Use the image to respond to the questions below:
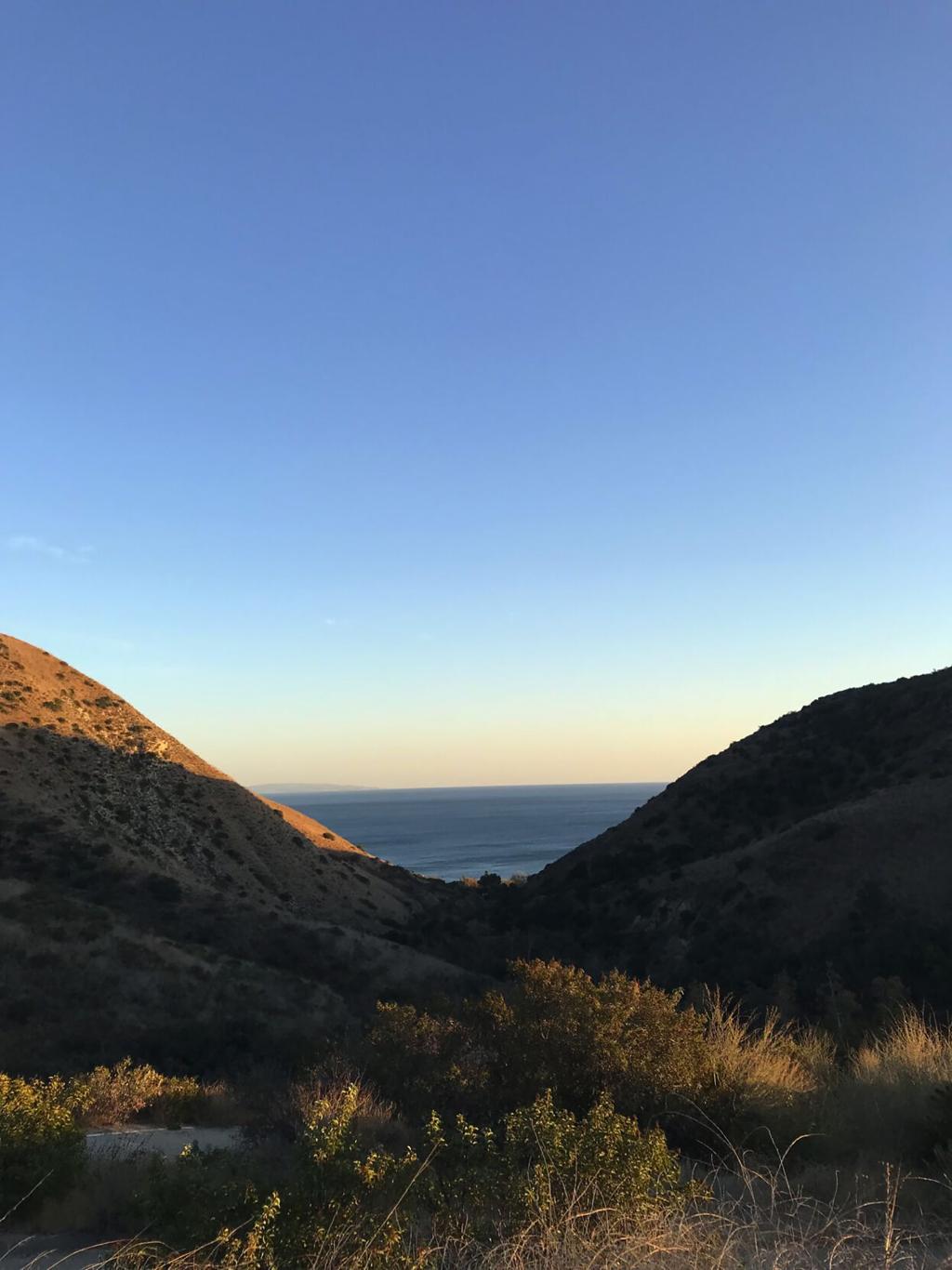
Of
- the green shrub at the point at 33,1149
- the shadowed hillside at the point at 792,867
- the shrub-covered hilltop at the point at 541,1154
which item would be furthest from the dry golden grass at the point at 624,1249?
the shadowed hillside at the point at 792,867

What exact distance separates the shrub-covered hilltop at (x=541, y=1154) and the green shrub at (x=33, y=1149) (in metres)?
0.02

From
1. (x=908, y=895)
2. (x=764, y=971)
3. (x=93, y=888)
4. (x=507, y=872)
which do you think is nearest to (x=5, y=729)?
(x=93, y=888)

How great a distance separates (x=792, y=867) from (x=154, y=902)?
103 ft

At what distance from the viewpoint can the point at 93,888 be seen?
37.9 metres

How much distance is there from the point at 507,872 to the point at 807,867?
2947 inches

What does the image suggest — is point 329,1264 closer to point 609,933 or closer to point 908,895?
point 908,895

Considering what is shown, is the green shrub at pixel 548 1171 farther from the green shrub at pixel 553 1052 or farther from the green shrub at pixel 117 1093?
the green shrub at pixel 117 1093

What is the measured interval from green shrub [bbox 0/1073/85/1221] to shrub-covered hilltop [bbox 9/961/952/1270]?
2cm

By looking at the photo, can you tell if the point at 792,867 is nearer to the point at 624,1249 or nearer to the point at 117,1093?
the point at 117,1093

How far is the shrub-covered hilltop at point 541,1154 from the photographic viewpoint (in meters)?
4.53

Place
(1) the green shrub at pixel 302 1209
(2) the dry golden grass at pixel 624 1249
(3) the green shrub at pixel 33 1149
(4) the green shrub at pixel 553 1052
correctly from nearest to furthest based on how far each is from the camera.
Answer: (2) the dry golden grass at pixel 624 1249 → (1) the green shrub at pixel 302 1209 → (3) the green shrub at pixel 33 1149 → (4) the green shrub at pixel 553 1052

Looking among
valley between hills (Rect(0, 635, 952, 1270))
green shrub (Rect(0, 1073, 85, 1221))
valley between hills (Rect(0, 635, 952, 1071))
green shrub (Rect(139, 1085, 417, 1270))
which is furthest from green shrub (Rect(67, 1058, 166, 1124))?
green shrub (Rect(139, 1085, 417, 1270))

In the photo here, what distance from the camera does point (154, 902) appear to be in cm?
3784

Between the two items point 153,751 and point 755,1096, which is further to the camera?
point 153,751
